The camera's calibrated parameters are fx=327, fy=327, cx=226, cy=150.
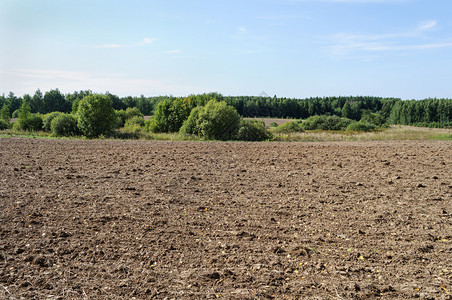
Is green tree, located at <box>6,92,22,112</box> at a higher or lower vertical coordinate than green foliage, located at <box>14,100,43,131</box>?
higher

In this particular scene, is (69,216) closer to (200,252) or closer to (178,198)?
(178,198)

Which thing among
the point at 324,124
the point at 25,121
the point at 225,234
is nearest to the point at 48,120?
the point at 25,121

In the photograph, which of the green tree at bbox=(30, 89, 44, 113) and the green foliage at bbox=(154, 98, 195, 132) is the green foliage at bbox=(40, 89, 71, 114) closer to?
the green tree at bbox=(30, 89, 44, 113)

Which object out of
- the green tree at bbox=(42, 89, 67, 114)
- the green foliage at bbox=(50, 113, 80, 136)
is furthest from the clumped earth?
the green tree at bbox=(42, 89, 67, 114)

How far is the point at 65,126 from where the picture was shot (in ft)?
131

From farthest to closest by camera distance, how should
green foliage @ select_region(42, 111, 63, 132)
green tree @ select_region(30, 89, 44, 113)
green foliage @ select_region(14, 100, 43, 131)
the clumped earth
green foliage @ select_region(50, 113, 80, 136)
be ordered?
green tree @ select_region(30, 89, 44, 113)
green foliage @ select_region(14, 100, 43, 131)
green foliage @ select_region(42, 111, 63, 132)
green foliage @ select_region(50, 113, 80, 136)
the clumped earth

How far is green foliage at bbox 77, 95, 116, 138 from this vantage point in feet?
123

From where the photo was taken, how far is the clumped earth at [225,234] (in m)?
5.11

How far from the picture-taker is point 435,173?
1321 centimetres

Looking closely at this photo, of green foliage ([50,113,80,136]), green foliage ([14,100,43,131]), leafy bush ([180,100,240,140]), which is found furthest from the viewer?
green foliage ([14,100,43,131])

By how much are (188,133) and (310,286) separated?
31800 millimetres

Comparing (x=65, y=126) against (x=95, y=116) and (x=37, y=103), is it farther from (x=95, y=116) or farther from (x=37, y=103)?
(x=37, y=103)

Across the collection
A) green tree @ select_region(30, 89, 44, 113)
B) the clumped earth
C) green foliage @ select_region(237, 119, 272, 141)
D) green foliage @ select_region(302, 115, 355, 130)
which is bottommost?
the clumped earth

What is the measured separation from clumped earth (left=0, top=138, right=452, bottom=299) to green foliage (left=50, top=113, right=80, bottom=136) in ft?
93.8
